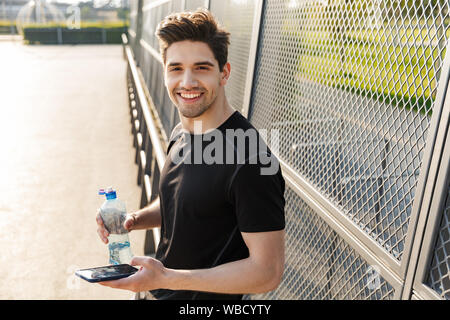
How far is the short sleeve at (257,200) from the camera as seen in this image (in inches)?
57.0

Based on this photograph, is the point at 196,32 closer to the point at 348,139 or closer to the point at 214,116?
the point at 214,116

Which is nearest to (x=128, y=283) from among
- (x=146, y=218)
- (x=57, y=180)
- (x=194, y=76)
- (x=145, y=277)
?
(x=145, y=277)

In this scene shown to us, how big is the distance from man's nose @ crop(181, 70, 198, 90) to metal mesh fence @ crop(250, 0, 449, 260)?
1.94 ft

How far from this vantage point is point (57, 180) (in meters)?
6.95

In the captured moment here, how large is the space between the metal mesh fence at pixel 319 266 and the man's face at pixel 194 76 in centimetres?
80

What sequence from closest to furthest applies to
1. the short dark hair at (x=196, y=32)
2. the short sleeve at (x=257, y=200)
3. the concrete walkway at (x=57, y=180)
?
the short sleeve at (x=257, y=200) → the short dark hair at (x=196, y=32) → the concrete walkway at (x=57, y=180)

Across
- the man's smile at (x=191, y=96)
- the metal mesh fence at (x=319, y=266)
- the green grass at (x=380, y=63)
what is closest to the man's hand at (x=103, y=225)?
the man's smile at (x=191, y=96)

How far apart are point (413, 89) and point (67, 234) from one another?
4822 millimetres

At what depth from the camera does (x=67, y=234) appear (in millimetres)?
5328

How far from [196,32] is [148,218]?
3.18ft

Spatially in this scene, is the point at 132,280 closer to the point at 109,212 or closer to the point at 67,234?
the point at 109,212

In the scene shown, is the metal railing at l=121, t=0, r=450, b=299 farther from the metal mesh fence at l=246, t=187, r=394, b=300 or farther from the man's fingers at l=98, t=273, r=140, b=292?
the man's fingers at l=98, t=273, r=140, b=292

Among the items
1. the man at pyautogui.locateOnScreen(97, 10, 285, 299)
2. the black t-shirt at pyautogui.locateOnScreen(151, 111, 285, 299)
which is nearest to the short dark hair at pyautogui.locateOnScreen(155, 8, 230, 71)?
the man at pyautogui.locateOnScreen(97, 10, 285, 299)

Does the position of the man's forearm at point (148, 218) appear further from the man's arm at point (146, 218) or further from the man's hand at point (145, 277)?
the man's hand at point (145, 277)
